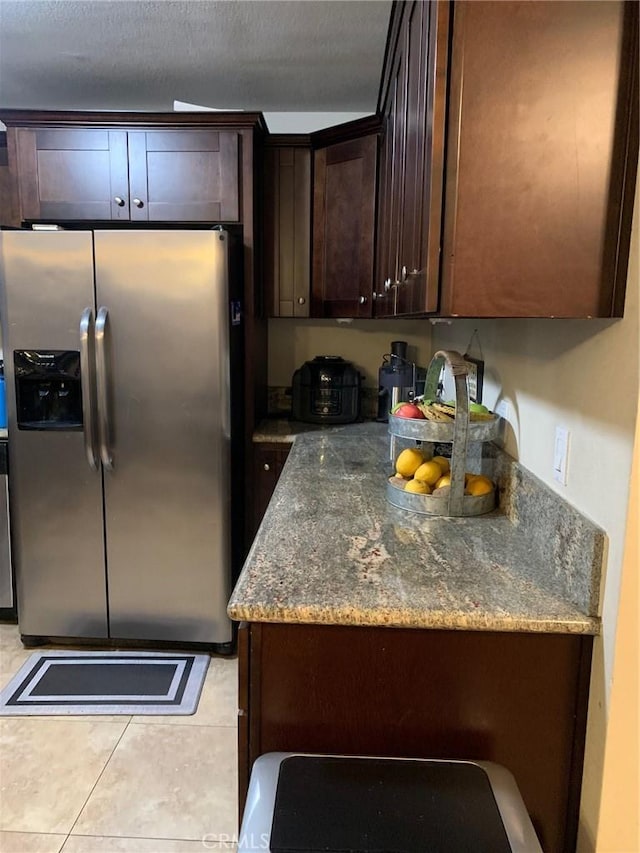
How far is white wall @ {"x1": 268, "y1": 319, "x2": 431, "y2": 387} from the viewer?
3.36m

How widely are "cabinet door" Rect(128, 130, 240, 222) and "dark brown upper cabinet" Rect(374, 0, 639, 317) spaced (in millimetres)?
1813

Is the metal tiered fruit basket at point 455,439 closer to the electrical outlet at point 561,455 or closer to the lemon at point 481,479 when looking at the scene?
the lemon at point 481,479

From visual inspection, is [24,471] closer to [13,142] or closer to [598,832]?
[13,142]

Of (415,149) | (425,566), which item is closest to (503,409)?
(425,566)

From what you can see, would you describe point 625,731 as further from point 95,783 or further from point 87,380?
point 87,380

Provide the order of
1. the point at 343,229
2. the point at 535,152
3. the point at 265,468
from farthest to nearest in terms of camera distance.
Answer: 1. the point at 343,229
2. the point at 265,468
3. the point at 535,152

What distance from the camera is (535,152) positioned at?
3.25ft

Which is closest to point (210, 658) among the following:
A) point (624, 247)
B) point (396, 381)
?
point (396, 381)

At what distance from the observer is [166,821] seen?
5.72ft

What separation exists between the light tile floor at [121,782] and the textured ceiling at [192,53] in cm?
252

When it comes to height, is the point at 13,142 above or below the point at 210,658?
above

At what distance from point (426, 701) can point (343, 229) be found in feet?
7.54

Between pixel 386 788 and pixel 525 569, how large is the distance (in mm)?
520

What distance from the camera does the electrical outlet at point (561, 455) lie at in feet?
4.03
